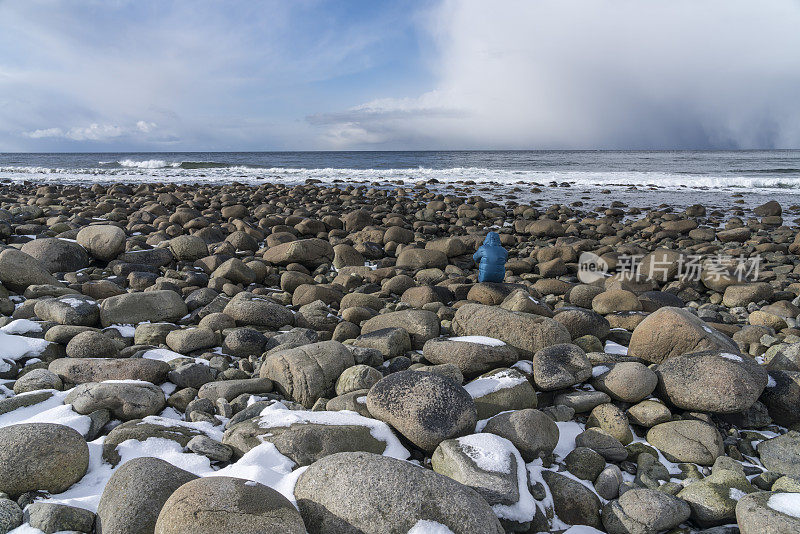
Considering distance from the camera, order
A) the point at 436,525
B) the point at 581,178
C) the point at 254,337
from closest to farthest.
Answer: the point at 436,525, the point at 254,337, the point at 581,178

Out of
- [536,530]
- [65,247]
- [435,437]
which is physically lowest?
[536,530]

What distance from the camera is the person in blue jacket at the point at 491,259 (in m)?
5.70

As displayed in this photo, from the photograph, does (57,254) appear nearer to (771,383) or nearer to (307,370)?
(307,370)

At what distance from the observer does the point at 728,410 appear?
3.07 meters

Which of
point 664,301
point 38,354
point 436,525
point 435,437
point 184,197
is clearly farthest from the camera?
point 184,197

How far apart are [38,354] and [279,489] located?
112 inches

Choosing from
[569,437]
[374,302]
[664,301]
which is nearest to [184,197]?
[374,302]

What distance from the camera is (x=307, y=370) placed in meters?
3.41

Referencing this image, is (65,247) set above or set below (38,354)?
above

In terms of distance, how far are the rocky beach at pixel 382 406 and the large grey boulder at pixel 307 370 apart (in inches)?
0.6

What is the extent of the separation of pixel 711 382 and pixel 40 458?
377cm

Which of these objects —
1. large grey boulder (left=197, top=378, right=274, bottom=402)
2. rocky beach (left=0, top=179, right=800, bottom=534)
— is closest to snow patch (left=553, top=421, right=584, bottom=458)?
rocky beach (left=0, top=179, right=800, bottom=534)

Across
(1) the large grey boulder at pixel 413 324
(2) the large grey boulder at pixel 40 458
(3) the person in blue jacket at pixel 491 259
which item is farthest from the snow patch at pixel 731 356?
(2) the large grey boulder at pixel 40 458

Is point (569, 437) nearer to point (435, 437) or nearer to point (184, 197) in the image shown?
point (435, 437)
